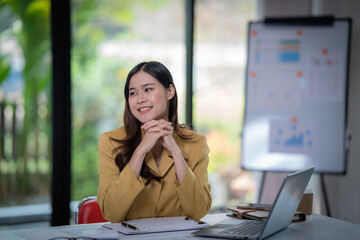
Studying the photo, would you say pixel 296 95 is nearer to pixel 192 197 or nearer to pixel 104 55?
pixel 104 55

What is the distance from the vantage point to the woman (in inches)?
66.0

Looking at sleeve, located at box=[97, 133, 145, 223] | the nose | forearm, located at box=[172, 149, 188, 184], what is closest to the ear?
the nose

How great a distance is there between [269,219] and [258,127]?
6.74 feet

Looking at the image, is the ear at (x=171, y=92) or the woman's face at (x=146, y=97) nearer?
the woman's face at (x=146, y=97)

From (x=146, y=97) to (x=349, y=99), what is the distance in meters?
2.37

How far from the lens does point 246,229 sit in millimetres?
1466

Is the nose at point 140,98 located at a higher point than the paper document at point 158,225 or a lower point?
higher

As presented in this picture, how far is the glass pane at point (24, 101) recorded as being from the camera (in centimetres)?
Answer: 312

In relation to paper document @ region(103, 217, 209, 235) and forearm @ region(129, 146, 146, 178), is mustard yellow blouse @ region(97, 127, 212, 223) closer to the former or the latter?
forearm @ region(129, 146, 146, 178)

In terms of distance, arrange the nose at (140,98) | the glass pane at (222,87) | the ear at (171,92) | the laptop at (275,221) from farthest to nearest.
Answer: the glass pane at (222,87) < the ear at (171,92) < the nose at (140,98) < the laptop at (275,221)

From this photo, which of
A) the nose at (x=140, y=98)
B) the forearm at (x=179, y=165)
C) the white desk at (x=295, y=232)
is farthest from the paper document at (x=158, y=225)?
the nose at (x=140, y=98)

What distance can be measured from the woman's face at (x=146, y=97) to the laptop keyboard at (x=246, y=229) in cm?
54

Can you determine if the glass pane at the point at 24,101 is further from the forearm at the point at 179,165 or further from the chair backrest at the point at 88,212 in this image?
the forearm at the point at 179,165

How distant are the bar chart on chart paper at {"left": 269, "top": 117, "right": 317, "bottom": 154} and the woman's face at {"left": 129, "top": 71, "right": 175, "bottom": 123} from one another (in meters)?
1.68
